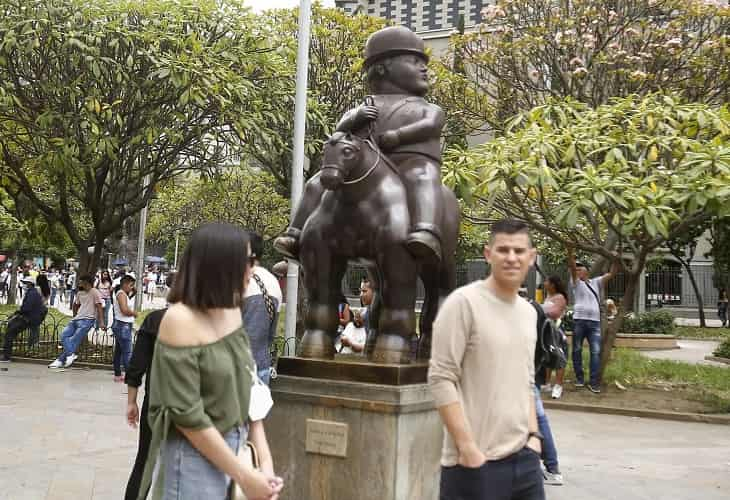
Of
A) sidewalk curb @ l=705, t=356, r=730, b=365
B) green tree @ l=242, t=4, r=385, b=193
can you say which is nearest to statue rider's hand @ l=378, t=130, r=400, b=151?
green tree @ l=242, t=4, r=385, b=193

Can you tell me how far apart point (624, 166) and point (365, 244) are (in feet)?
17.0

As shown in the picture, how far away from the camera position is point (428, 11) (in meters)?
38.8

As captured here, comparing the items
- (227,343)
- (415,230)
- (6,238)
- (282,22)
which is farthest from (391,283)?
(6,238)

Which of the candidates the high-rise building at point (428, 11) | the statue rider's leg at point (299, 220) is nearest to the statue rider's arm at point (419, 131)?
the statue rider's leg at point (299, 220)

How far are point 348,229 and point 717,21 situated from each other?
12829 millimetres

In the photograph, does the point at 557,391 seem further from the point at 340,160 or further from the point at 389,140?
the point at 340,160

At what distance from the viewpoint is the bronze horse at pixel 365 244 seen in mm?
4520

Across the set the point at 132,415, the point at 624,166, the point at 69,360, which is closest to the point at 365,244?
the point at 132,415

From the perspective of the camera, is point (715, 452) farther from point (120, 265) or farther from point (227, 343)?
point (120, 265)

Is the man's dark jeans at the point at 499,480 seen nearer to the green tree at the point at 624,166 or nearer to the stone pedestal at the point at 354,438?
the stone pedestal at the point at 354,438

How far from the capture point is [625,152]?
9.99 meters

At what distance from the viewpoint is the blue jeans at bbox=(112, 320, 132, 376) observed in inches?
440

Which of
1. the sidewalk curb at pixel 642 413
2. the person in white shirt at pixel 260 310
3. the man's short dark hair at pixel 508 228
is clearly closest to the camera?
the man's short dark hair at pixel 508 228

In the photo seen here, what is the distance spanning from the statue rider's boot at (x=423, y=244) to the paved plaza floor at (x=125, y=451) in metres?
2.43
